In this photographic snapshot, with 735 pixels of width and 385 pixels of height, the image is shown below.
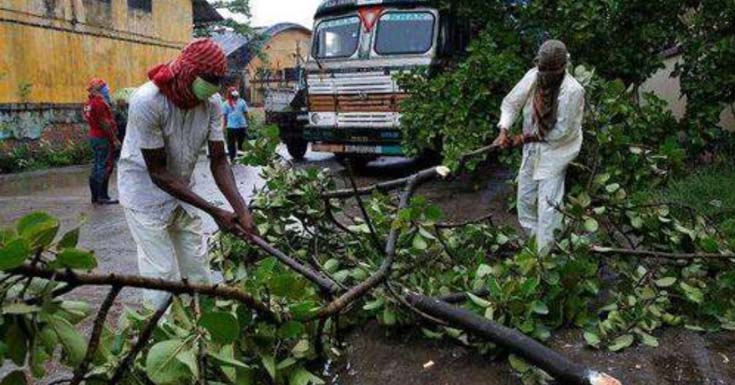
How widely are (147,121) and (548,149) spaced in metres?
2.66

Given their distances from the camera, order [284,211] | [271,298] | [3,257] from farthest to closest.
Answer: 1. [284,211]
2. [271,298]
3. [3,257]

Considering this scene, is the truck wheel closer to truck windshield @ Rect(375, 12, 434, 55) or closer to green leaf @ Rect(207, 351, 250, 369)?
truck windshield @ Rect(375, 12, 434, 55)

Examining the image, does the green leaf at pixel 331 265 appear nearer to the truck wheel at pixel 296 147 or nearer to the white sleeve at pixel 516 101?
the white sleeve at pixel 516 101

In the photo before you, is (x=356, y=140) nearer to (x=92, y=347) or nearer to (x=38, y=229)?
(x=92, y=347)

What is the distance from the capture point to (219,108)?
3613mm

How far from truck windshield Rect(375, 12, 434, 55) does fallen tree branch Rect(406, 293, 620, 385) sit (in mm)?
7745

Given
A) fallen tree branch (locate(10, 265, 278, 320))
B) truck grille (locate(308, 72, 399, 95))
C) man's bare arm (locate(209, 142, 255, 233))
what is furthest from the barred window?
fallen tree branch (locate(10, 265, 278, 320))

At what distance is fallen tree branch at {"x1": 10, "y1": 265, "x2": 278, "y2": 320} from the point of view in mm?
1769

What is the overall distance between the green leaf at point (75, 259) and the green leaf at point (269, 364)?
107 centimetres

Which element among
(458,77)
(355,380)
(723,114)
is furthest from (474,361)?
(723,114)

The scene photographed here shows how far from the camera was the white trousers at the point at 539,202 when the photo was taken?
14.7 ft

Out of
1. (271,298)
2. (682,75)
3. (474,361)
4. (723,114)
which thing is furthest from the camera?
(723,114)

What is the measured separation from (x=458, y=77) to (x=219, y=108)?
4.89 m

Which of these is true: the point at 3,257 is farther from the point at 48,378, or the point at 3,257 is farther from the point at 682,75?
the point at 682,75
